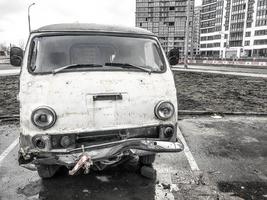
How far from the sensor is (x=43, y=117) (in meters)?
3.51

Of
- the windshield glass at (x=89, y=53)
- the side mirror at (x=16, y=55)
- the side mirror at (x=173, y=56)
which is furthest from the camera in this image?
the side mirror at (x=173, y=56)

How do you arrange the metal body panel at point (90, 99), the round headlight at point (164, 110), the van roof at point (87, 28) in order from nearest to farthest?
1. the metal body panel at point (90, 99)
2. the round headlight at point (164, 110)
3. the van roof at point (87, 28)

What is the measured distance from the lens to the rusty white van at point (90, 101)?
3.53 meters

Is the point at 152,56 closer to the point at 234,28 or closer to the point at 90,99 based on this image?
the point at 90,99

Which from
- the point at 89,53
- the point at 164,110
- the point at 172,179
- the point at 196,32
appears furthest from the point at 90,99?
the point at 196,32

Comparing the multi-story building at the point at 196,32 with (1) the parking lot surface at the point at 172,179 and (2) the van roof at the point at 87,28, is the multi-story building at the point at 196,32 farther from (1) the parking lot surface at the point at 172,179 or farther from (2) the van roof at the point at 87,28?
(2) the van roof at the point at 87,28

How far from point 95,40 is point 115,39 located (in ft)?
1.09

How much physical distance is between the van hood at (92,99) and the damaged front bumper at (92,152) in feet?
0.88

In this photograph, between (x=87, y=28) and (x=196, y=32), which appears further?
(x=196, y=32)

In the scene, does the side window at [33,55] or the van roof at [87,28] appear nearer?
the side window at [33,55]

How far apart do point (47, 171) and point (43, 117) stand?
1.11 meters

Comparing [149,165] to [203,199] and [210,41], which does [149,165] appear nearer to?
[203,199]

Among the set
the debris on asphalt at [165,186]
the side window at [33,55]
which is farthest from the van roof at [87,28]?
the debris on asphalt at [165,186]

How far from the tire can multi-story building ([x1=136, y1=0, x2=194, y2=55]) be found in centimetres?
9120
